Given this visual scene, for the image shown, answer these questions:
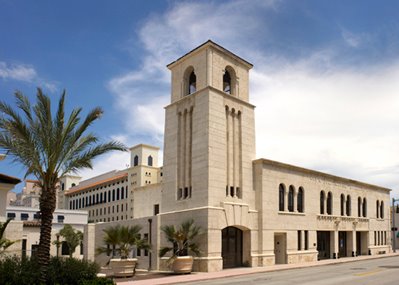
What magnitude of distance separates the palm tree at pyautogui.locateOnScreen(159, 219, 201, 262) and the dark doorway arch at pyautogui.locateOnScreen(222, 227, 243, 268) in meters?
3.44

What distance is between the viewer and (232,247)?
3497 cm

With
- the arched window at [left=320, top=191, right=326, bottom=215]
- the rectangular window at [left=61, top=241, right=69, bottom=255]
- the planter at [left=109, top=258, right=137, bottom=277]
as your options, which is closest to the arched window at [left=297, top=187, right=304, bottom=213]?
the arched window at [left=320, top=191, right=326, bottom=215]

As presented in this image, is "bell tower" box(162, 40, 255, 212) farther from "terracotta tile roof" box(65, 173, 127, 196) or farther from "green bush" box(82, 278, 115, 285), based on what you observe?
"terracotta tile roof" box(65, 173, 127, 196)

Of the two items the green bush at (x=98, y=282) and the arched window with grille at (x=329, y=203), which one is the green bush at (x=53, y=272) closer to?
the green bush at (x=98, y=282)

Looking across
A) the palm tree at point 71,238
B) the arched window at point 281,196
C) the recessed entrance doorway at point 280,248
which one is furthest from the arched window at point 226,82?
the palm tree at point 71,238

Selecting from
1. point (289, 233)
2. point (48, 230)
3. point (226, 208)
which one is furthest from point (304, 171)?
point (48, 230)

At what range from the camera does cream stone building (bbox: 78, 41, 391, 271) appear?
3316cm

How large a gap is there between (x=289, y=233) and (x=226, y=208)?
849 cm

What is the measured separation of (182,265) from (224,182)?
7.27m

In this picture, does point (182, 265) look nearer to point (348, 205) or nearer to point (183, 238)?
point (183, 238)

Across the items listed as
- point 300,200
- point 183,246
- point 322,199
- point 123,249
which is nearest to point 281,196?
point 300,200

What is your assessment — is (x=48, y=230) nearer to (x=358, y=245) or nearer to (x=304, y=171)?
(x=304, y=171)

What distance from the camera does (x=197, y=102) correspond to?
35.2 metres

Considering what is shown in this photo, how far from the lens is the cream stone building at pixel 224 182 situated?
109 ft
